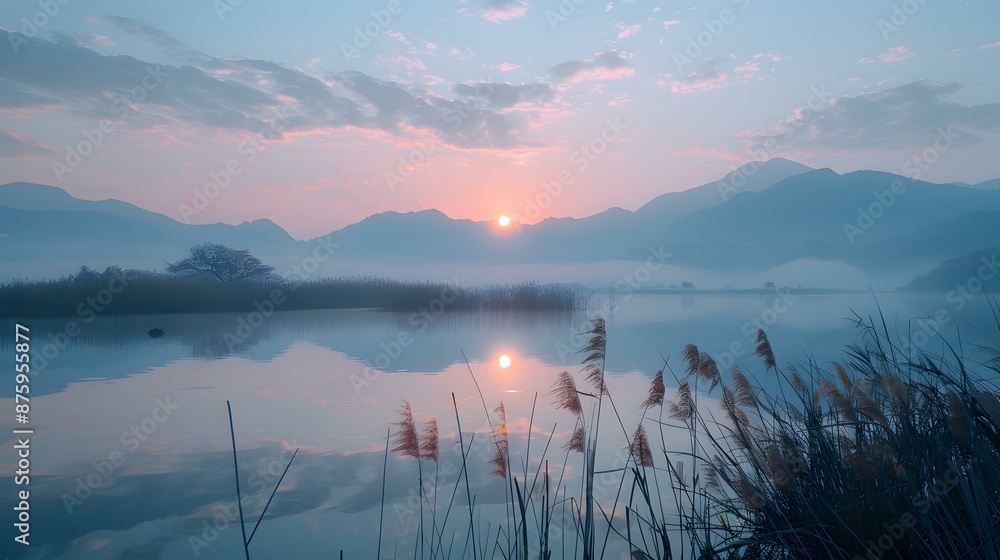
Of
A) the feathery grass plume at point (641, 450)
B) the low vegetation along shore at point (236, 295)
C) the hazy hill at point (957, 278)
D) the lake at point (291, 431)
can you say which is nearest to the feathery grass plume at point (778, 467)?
the feathery grass plume at point (641, 450)

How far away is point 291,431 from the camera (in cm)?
564

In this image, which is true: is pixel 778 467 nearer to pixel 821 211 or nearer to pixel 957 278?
pixel 957 278

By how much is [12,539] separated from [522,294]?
17.0m

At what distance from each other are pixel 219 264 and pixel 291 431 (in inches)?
946

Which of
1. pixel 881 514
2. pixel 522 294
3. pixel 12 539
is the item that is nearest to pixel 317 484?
pixel 12 539

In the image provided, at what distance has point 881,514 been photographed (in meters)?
Answer: 1.95

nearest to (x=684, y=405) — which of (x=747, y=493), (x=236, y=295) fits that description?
(x=747, y=493)

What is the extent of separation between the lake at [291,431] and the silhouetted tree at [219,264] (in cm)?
1459

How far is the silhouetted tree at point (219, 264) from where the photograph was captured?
26.9 meters

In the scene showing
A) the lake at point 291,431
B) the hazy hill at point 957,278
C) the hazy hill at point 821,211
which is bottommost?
the lake at point 291,431

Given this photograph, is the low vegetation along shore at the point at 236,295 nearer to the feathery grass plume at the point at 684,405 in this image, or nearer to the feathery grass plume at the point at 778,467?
the feathery grass plume at the point at 684,405

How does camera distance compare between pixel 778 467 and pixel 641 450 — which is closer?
pixel 778 467

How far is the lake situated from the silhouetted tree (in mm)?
14594

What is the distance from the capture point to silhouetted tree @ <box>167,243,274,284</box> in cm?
2691
